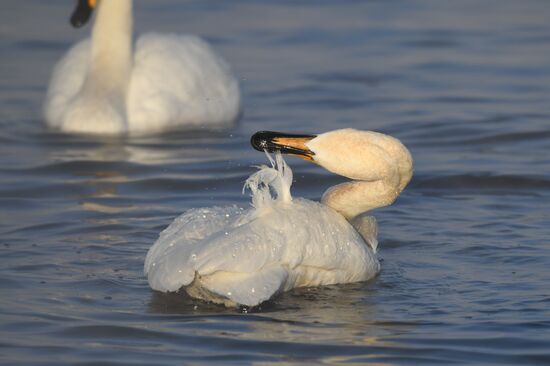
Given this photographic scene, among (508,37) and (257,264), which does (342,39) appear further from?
(257,264)

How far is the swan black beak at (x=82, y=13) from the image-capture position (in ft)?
43.5

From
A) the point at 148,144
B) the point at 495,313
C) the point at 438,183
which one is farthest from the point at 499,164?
the point at 495,313

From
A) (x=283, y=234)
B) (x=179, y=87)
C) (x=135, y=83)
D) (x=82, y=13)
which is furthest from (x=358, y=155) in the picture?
(x=82, y=13)

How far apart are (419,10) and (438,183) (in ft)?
25.3

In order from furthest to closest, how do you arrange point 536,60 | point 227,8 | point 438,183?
point 227,8, point 536,60, point 438,183

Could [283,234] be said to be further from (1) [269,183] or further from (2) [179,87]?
(2) [179,87]

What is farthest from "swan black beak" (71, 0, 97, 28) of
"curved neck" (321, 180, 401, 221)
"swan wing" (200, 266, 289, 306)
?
"swan wing" (200, 266, 289, 306)

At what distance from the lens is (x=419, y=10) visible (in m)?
17.9

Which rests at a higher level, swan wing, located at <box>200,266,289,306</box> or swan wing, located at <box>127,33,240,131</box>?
swan wing, located at <box>200,266,289,306</box>

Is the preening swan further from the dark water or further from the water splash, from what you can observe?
the dark water

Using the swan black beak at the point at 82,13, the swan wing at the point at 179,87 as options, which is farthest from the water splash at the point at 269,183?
the swan black beak at the point at 82,13

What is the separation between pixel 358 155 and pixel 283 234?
62 centimetres

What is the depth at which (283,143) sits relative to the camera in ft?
24.5

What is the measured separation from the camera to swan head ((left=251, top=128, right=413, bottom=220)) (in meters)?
7.43
